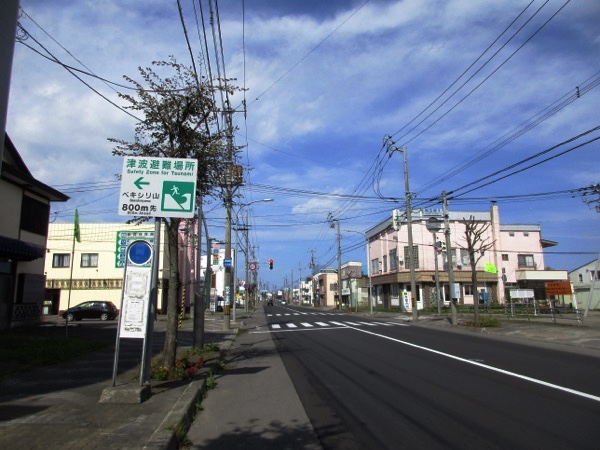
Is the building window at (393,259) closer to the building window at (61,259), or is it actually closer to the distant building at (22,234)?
the building window at (61,259)

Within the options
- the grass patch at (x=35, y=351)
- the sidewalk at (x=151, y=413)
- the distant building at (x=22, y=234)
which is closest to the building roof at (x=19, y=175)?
the distant building at (x=22, y=234)

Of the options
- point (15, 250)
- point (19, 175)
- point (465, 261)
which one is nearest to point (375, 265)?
point (465, 261)

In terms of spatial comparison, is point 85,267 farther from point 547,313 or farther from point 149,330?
point 149,330

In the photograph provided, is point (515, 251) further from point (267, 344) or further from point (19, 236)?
point (19, 236)

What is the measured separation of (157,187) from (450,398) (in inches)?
246

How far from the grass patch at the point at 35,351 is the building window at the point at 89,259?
27230 mm

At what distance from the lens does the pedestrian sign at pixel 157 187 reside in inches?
337

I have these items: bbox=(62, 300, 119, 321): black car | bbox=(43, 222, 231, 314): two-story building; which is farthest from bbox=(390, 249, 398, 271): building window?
bbox=(62, 300, 119, 321): black car

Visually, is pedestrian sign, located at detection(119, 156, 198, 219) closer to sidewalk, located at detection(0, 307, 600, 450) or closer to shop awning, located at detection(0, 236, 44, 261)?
sidewalk, located at detection(0, 307, 600, 450)

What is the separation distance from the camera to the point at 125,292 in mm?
8156

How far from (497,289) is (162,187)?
48477 millimetres

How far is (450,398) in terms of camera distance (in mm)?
8086

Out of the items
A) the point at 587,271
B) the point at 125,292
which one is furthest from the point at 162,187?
the point at 587,271

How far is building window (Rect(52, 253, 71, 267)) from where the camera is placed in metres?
41.9
